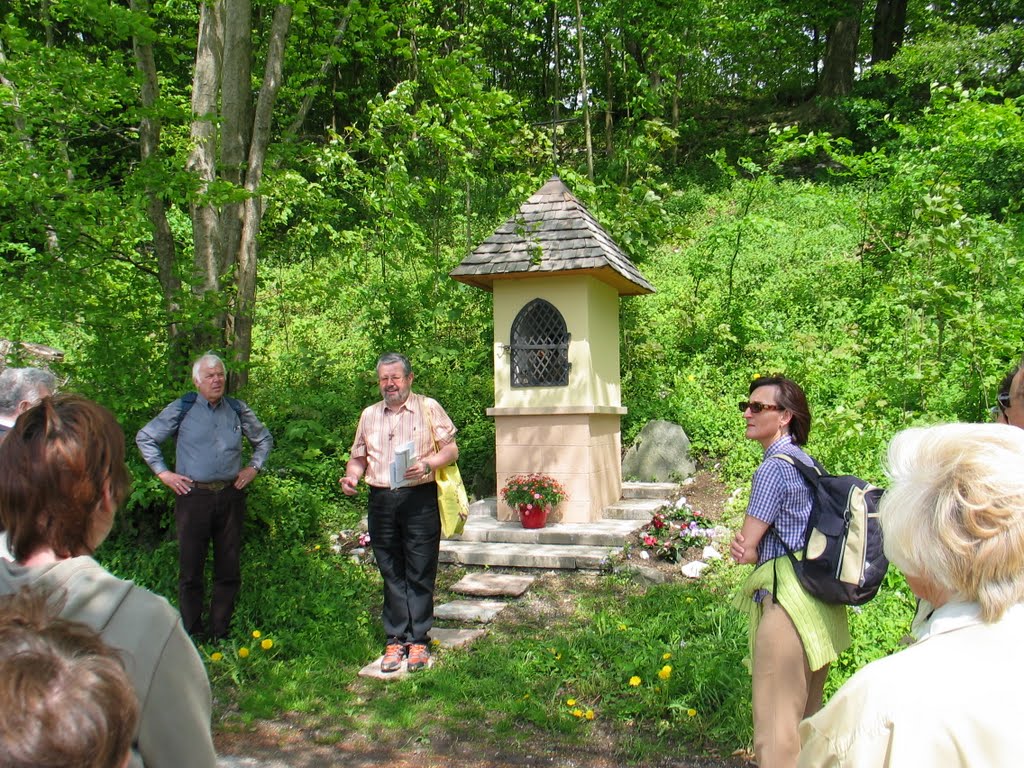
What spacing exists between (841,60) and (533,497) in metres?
15.7

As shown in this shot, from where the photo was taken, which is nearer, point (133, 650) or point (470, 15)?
point (133, 650)

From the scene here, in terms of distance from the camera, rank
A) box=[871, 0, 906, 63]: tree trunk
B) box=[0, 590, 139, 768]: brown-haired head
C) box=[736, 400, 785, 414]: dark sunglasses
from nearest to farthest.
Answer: box=[0, 590, 139, 768]: brown-haired head < box=[736, 400, 785, 414]: dark sunglasses < box=[871, 0, 906, 63]: tree trunk

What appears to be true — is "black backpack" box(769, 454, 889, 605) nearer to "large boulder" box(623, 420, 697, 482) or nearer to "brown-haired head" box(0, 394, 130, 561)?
"brown-haired head" box(0, 394, 130, 561)

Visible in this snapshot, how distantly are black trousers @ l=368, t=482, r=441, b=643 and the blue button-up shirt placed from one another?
3.35ft

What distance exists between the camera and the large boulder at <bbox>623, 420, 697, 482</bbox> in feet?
28.7

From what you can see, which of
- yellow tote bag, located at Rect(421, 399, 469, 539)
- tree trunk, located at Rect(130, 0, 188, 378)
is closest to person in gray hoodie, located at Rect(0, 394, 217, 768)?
yellow tote bag, located at Rect(421, 399, 469, 539)

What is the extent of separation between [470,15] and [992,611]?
12835 mm

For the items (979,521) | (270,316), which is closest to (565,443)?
(979,521)

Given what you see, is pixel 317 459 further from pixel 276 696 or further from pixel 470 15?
pixel 470 15

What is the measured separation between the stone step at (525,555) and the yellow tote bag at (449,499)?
184 cm

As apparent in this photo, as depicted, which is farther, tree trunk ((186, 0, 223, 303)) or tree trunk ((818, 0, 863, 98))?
tree trunk ((818, 0, 863, 98))

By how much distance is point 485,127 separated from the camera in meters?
6.82

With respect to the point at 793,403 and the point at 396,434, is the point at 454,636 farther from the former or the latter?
the point at 793,403

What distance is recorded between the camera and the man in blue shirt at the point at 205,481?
16.8 ft
